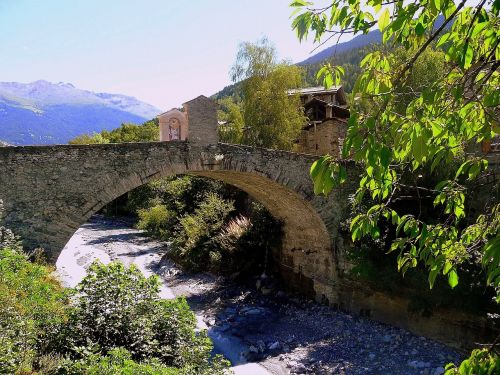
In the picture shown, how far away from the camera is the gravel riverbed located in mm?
9359

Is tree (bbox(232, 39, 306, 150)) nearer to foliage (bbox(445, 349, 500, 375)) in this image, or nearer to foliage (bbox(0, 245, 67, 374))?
foliage (bbox(0, 245, 67, 374))

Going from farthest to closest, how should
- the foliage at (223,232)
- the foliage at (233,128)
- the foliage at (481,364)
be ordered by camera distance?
1. the foliage at (233,128)
2. the foliage at (223,232)
3. the foliage at (481,364)

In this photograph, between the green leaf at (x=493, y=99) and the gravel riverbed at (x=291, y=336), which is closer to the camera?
the green leaf at (x=493, y=99)

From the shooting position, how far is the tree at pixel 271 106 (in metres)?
16.9

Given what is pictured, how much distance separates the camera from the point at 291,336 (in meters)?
11.1

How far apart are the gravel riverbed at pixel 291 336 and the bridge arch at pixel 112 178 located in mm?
1559

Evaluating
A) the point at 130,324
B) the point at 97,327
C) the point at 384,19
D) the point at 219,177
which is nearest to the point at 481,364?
the point at 384,19

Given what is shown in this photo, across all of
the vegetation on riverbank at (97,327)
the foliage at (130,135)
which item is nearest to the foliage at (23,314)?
the vegetation on riverbank at (97,327)

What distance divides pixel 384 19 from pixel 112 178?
7591 millimetres

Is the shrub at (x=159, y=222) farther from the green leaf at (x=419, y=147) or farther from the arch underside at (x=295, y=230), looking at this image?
the green leaf at (x=419, y=147)

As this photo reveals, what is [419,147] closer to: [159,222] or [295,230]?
[295,230]

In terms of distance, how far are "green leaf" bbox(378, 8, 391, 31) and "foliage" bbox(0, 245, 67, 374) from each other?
407cm

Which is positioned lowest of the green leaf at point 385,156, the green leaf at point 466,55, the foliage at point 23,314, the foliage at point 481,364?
the foliage at point 23,314

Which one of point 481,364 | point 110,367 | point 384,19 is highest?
point 384,19
